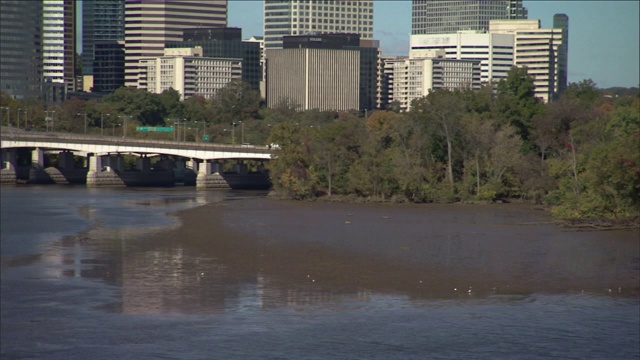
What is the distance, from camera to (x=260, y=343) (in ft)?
87.0

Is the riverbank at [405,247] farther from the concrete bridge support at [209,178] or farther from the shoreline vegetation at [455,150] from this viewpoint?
the concrete bridge support at [209,178]

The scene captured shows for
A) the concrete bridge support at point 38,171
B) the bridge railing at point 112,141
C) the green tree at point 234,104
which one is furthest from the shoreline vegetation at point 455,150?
the green tree at point 234,104

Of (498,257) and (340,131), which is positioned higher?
(340,131)

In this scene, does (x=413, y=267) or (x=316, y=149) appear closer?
(x=413, y=267)

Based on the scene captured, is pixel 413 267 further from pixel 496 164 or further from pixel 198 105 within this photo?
pixel 198 105

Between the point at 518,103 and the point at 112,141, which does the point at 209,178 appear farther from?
the point at 518,103

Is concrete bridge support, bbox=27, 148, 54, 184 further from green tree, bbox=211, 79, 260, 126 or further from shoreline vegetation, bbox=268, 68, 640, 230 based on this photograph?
green tree, bbox=211, 79, 260, 126

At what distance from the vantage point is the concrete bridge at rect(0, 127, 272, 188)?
100 meters

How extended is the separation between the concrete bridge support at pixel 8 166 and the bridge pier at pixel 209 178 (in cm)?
1858

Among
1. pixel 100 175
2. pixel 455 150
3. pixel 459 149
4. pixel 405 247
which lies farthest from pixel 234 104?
pixel 405 247

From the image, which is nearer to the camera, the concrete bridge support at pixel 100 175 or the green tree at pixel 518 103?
the green tree at pixel 518 103

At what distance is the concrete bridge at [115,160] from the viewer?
330 ft

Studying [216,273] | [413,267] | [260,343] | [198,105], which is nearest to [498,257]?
[413,267]

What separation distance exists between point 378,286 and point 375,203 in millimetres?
37217
